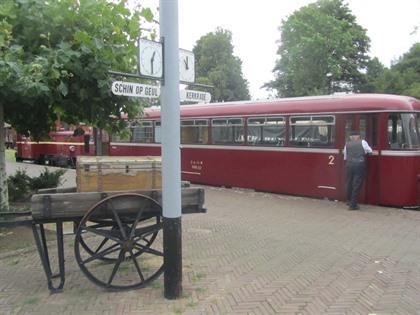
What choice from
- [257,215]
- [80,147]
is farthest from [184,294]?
[80,147]

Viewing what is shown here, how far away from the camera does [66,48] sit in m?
7.12

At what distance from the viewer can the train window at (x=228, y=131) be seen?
46.5 ft

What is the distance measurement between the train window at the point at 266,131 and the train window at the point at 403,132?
2757 mm

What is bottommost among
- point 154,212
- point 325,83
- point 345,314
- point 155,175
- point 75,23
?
point 345,314

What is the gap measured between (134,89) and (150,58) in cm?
44

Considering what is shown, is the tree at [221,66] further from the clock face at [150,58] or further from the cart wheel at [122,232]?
the clock face at [150,58]

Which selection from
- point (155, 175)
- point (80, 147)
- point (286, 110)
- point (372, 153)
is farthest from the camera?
point (80, 147)

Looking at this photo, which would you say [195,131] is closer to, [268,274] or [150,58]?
[268,274]

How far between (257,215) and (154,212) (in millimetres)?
4831

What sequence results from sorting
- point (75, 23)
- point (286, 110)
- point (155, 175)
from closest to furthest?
point (155, 175)
point (75, 23)
point (286, 110)

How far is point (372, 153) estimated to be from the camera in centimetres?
1116

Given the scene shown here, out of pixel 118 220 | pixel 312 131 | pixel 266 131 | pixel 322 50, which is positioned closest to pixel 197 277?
pixel 118 220

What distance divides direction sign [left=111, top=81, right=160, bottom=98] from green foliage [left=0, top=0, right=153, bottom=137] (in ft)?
6.31

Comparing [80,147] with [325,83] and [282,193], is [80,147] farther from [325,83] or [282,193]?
[325,83]
